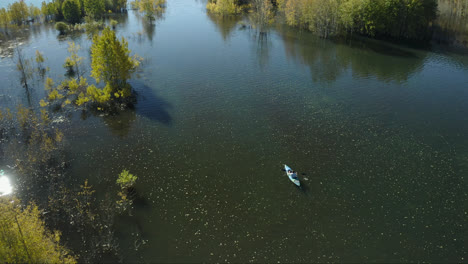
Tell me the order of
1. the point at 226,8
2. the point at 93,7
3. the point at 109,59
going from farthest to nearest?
the point at 226,8
the point at 93,7
the point at 109,59

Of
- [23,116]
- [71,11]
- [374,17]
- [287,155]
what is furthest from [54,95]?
[374,17]

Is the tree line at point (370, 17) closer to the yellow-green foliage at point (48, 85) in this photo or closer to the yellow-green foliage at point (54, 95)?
the yellow-green foliage at point (48, 85)

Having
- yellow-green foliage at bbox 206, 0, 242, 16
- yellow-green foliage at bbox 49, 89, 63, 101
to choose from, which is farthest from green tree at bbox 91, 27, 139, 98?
yellow-green foliage at bbox 206, 0, 242, 16

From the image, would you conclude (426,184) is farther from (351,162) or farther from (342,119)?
(342,119)

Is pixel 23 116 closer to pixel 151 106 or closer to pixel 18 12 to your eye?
pixel 151 106

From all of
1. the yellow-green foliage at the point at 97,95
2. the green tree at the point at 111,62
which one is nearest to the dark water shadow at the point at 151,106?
the green tree at the point at 111,62

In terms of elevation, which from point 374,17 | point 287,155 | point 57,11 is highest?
point 57,11
